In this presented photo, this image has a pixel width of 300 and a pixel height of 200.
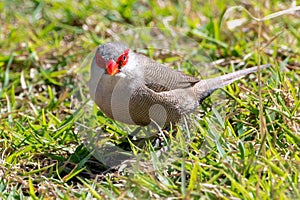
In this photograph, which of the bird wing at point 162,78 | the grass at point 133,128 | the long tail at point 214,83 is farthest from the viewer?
the long tail at point 214,83

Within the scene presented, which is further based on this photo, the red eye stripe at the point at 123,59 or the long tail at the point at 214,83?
the long tail at the point at 214,83

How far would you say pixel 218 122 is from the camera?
14.3ft

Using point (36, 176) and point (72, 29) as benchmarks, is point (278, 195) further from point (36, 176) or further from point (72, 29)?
point (72, 29)

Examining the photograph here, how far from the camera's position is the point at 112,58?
4.28 m

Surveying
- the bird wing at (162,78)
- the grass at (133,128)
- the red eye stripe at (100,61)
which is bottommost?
the grass at (133,128)

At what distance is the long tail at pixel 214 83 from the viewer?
15.7 feet

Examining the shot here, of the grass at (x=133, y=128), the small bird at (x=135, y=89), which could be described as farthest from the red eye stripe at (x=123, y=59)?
the grass at (x=133, y=128)

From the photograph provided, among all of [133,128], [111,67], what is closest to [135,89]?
[111,67]

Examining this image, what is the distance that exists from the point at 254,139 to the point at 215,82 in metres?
0.78

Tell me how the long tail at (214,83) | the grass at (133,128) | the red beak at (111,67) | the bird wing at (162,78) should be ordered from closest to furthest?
the grass at (133,128)
the red beak at (111,67)
the bird wing at (162,78)
the long tail at (214,83)

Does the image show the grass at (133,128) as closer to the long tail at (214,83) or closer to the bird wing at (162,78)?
the long tail at (214,83)

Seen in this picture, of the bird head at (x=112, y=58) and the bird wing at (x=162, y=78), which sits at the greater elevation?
the bird head at (x=112, y=58)

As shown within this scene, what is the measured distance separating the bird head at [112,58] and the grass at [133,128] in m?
0.60

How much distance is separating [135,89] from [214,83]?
2.81 ft
